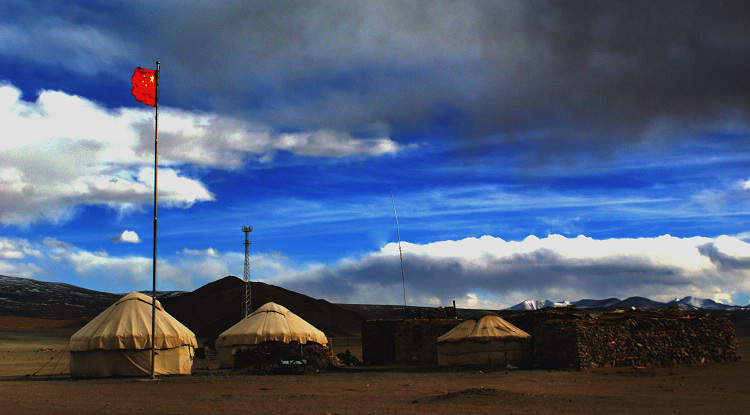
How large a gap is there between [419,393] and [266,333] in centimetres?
1161

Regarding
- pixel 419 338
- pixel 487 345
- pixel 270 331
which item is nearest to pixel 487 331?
pixel 487 345

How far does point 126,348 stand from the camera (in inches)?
788

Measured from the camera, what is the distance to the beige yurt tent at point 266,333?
24062mm

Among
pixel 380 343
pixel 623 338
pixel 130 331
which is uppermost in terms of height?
pixel 130 331

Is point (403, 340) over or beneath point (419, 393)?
over

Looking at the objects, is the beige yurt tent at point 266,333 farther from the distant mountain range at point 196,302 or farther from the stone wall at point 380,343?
the distant mountain range at point 196,302

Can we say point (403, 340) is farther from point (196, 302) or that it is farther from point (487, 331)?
point (196, 302)

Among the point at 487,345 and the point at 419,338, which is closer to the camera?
the point at 487,345

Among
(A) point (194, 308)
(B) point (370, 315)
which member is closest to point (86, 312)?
(A) point (194, 308)

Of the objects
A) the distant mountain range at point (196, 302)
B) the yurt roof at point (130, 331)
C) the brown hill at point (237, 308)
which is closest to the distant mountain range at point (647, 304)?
the distant mountain range at point (196, 302)

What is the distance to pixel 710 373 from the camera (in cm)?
1778

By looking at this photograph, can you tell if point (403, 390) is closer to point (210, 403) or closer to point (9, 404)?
point (210, 403)

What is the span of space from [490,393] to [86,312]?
314ft

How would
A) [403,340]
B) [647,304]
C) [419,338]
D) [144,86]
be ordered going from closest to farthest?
[144,86] < [419,338] < [403,340] < [647,304]
